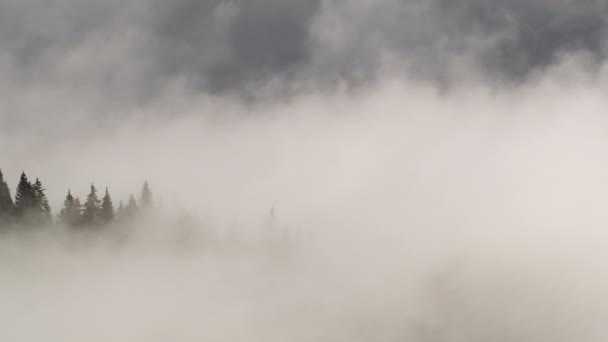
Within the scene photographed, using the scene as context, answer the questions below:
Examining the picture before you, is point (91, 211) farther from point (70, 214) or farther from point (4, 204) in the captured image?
point (4, 204)

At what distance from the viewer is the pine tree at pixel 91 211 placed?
86188mm

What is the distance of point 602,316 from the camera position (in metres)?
119

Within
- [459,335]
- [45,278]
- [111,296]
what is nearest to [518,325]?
[459,335]

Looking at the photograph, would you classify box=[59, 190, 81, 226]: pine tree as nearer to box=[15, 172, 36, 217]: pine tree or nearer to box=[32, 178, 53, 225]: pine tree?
box=[32, 178, 53, 225]: pine tree

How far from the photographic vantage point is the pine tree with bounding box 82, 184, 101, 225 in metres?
86.2

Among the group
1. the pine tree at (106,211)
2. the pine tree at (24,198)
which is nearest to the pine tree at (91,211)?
the pine tree at (106,211)

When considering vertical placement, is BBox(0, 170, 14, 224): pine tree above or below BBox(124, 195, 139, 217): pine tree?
below

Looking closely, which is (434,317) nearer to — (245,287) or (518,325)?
(518,325)

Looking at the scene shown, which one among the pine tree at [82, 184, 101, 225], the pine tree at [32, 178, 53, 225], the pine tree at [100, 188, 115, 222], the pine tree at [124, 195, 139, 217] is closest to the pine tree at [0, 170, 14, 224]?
the pine tree at [32, 178, 53, 225]

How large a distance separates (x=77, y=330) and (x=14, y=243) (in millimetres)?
20927

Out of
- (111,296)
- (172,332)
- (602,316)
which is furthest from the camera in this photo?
(602,316)

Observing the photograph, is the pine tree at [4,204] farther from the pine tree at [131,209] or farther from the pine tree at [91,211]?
the pine tree at [131,209]

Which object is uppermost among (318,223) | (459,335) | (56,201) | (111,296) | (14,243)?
(56,201)

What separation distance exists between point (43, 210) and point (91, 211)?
279 inches
